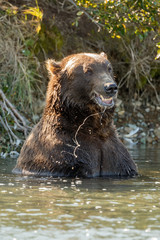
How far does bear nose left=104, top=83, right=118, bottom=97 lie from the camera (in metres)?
6.60

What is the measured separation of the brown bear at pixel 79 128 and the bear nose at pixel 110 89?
10 millimetres

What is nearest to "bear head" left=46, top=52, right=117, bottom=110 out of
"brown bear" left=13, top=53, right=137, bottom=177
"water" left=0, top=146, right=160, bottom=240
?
"brown bear" left=13, top=53, right=137, bottom=177

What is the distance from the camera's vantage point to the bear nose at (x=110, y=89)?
6.60 m

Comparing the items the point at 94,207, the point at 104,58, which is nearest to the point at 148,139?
the point at 104,58

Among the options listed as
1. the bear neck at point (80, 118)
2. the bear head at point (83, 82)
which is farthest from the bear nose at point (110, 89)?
the bear neck at point (80, 118)

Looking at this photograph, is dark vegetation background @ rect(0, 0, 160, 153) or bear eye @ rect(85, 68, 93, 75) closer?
bear eye @ rect(85, 68, 93, 75)

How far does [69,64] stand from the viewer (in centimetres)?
709

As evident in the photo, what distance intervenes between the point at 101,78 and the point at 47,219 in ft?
9.17

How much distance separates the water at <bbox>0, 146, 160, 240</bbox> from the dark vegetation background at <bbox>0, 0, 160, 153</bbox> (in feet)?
10.2

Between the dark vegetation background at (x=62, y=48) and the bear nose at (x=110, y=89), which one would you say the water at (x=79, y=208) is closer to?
the bear nose at (x=110, y=89)

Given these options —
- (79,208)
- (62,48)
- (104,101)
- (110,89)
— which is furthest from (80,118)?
(62,48)

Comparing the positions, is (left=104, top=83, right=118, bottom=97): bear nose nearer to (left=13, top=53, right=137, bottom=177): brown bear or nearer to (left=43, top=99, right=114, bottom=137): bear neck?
(left=13, top=53, right=137, bottom=177): brown bear

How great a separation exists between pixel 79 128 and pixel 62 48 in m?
6.46

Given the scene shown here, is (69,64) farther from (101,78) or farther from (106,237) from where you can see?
(106,237)
